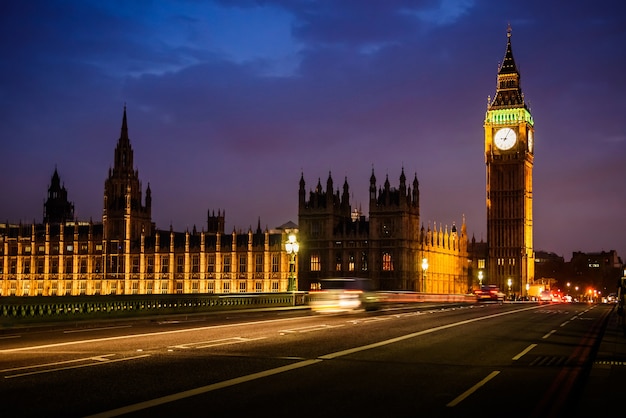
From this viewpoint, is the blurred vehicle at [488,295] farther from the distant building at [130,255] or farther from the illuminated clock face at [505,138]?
the illuminated clock face at [505,138]

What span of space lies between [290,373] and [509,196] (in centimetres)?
12643

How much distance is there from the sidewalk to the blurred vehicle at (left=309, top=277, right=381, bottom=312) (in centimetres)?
2176

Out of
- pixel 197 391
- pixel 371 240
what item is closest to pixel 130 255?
pixel 371 240

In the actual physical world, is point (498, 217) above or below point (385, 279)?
above

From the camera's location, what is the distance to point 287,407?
11.8 m

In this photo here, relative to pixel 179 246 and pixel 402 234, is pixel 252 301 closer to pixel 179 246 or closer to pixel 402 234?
pixel 402 234

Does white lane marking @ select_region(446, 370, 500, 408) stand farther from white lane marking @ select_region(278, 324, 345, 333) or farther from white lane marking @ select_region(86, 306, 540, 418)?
white lane marking @ select_region(278, 324, 345, 333)

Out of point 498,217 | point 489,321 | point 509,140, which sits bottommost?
point 489,321

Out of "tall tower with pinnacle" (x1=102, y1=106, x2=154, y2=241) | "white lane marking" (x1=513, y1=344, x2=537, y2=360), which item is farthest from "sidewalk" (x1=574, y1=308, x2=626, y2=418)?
"tall tower with pinnacle" (x1=102, y1=106, x2=154, y2=241)

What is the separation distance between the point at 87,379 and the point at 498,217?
417ft

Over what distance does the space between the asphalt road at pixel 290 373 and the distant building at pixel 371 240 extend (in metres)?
74.5

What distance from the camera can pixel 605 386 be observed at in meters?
14.2

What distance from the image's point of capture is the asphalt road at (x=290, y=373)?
11.9 m

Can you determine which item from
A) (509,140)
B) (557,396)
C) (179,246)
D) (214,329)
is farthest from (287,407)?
(509,140)
